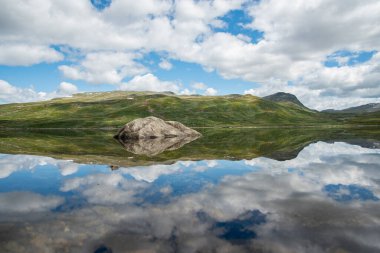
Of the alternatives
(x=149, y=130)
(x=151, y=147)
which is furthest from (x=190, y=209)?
(x=149, y=130)

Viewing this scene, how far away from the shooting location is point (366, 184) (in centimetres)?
2350

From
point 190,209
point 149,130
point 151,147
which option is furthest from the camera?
point 149,130

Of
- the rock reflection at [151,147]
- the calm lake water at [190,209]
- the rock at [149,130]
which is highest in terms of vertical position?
the rock at [149,130]

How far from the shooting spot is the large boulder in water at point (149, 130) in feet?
271

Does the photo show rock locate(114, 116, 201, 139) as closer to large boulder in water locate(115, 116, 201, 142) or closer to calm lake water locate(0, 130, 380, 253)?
large boulder in water locate(115, 116, 201, 142)

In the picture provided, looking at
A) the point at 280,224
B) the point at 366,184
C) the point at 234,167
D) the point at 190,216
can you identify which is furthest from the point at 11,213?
the point at 366,184

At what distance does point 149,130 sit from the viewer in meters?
84.6

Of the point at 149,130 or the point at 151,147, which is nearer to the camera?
the point at 151,147

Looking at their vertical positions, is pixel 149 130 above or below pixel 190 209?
above

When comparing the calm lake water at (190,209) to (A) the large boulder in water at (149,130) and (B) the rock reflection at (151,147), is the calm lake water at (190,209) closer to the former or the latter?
(B) the rock reflection at (151,147)

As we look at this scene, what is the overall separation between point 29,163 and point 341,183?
97.6ft

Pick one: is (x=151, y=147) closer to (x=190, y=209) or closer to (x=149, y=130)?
(x=149, y=130)

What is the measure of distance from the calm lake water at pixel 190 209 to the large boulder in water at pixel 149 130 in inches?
2034

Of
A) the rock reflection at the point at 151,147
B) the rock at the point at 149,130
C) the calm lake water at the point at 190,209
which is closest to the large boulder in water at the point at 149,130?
the rock at the point at 149,130
